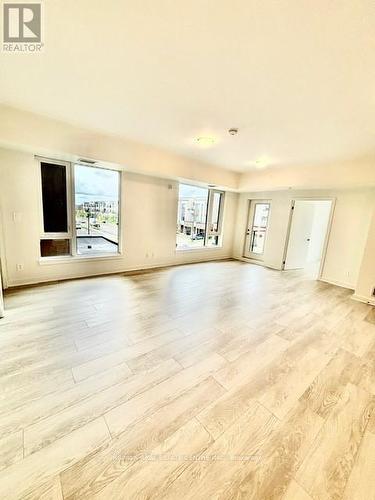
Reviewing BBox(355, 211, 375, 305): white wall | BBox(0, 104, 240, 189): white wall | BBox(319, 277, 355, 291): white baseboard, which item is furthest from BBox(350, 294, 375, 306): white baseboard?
BBox(0, 104, 240, 189): white wall

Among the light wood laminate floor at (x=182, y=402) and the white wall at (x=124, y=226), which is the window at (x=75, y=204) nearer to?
the white wall at (x=124, y=226)

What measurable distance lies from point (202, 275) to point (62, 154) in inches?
142

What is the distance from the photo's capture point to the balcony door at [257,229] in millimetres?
6422

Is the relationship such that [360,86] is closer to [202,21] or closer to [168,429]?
[202,21]

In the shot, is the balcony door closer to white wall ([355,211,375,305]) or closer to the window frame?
white wall ([355,211,375,305])

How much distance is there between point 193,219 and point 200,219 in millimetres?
232

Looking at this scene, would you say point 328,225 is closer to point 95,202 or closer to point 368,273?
point 368,273

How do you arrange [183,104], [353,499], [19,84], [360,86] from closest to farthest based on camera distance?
[353,499] < [360,86] < [19,84] < [183,104]

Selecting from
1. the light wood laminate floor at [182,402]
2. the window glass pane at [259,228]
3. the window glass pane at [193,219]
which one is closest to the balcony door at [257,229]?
the window glass pane at [259,228]

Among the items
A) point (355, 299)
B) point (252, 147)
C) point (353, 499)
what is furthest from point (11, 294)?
point (355, 299)

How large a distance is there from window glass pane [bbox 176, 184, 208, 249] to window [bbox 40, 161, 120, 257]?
198 centimetres

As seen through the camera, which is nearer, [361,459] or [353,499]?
[353,499]

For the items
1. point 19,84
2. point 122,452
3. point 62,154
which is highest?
point 19,84

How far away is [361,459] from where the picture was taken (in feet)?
4.29
